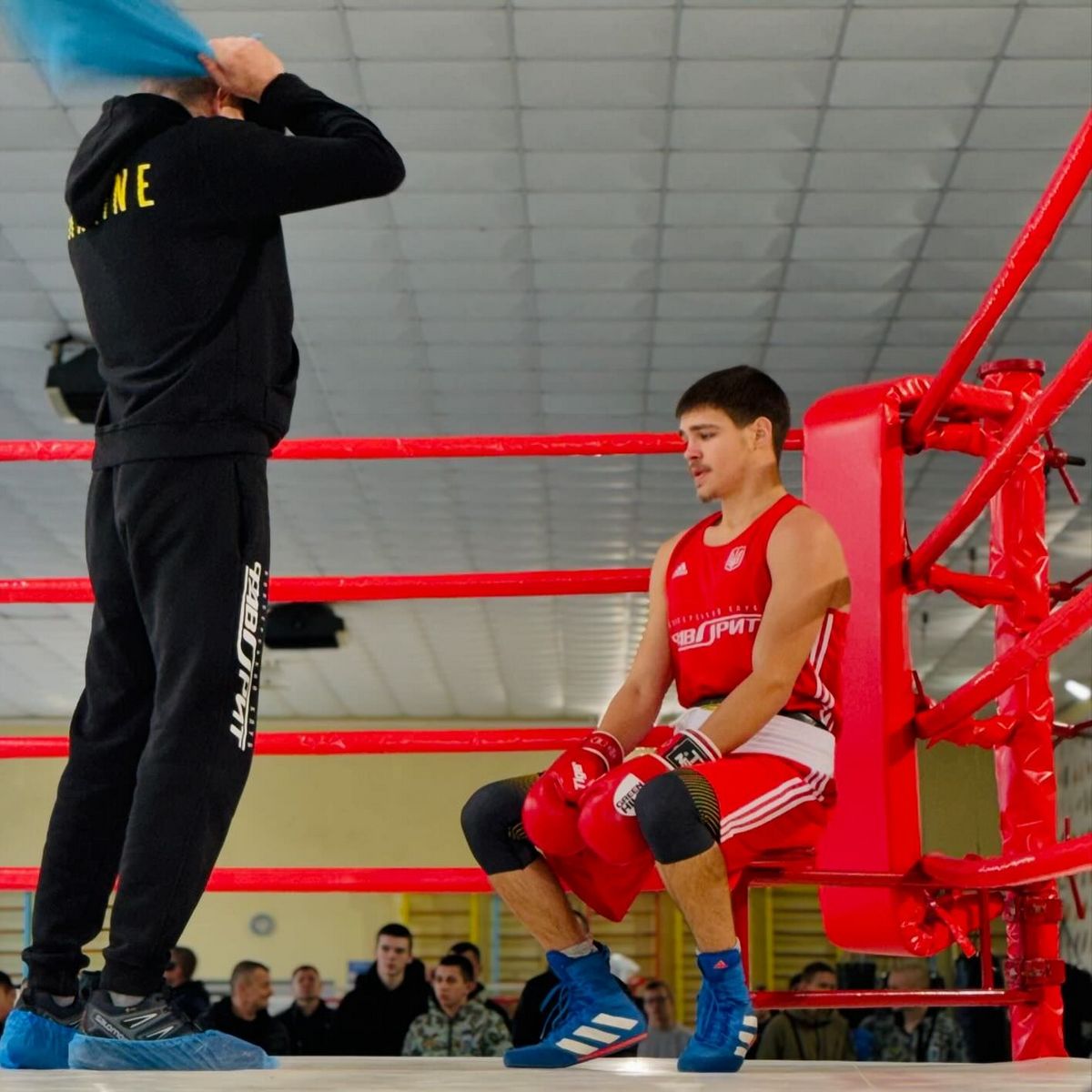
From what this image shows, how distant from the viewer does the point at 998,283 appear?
6.00 feet

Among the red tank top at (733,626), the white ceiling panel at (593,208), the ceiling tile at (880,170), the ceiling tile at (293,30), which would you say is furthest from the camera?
the white ceiling panel at (593,208)

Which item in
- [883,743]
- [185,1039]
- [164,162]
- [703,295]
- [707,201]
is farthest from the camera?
[703,295]

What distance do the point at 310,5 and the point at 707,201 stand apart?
166 centimetres

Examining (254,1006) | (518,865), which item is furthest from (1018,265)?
(254,1006)

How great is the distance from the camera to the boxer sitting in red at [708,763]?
1.82 m

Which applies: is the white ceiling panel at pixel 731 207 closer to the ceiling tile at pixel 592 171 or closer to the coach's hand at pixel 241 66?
the ceiling tile at pixel 592 171

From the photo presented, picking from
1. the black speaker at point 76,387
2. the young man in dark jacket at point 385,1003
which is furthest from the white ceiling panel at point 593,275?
the young man in dark jacket at point 385,1003

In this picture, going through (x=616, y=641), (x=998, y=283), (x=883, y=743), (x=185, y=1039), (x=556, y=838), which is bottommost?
(x=185, y=1039)

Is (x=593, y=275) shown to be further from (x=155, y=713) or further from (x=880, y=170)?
(x=155, y=713)

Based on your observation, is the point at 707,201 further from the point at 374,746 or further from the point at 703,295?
the point at 374,746

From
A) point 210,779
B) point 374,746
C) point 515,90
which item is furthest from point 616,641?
point 210,779

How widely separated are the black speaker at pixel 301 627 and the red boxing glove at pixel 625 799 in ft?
27.3

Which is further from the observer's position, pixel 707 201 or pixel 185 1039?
pixel 707 201

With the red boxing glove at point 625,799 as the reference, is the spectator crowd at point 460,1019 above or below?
below
